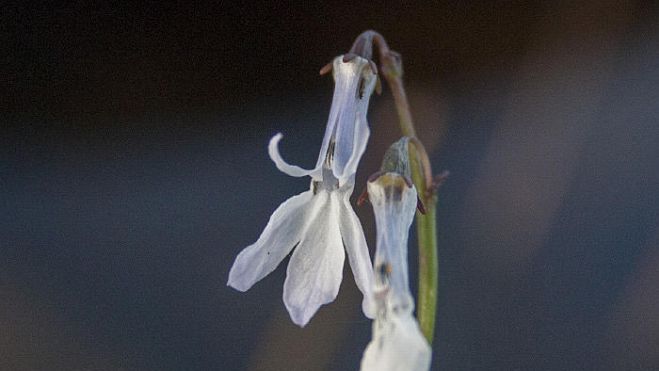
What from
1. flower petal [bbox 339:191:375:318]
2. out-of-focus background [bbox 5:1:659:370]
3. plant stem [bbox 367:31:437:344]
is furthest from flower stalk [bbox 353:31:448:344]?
out-of-focus background [bbox 5:1:659:370]

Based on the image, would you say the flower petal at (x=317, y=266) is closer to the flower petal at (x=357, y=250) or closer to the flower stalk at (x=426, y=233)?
the flower petal at (x=357, y=250)

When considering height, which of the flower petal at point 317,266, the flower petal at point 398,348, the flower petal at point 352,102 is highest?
the flower petal at point 352,102

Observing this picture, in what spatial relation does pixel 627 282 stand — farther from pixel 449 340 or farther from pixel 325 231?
pixel 325 231

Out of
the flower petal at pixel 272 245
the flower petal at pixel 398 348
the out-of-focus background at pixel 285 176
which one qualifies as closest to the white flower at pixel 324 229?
the flower petal at pixel 272 245

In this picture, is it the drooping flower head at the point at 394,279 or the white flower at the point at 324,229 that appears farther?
the white flower at the point at 324,229

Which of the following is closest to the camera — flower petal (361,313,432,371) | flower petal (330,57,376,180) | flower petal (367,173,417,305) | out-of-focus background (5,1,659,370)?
flower petal (361,313,432,371)

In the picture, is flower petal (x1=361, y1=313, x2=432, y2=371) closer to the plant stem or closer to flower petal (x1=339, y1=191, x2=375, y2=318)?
flower petal (x1=339, y1=191, x2=375, y2=318)

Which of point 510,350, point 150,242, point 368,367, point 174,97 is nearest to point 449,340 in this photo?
point 510,350
